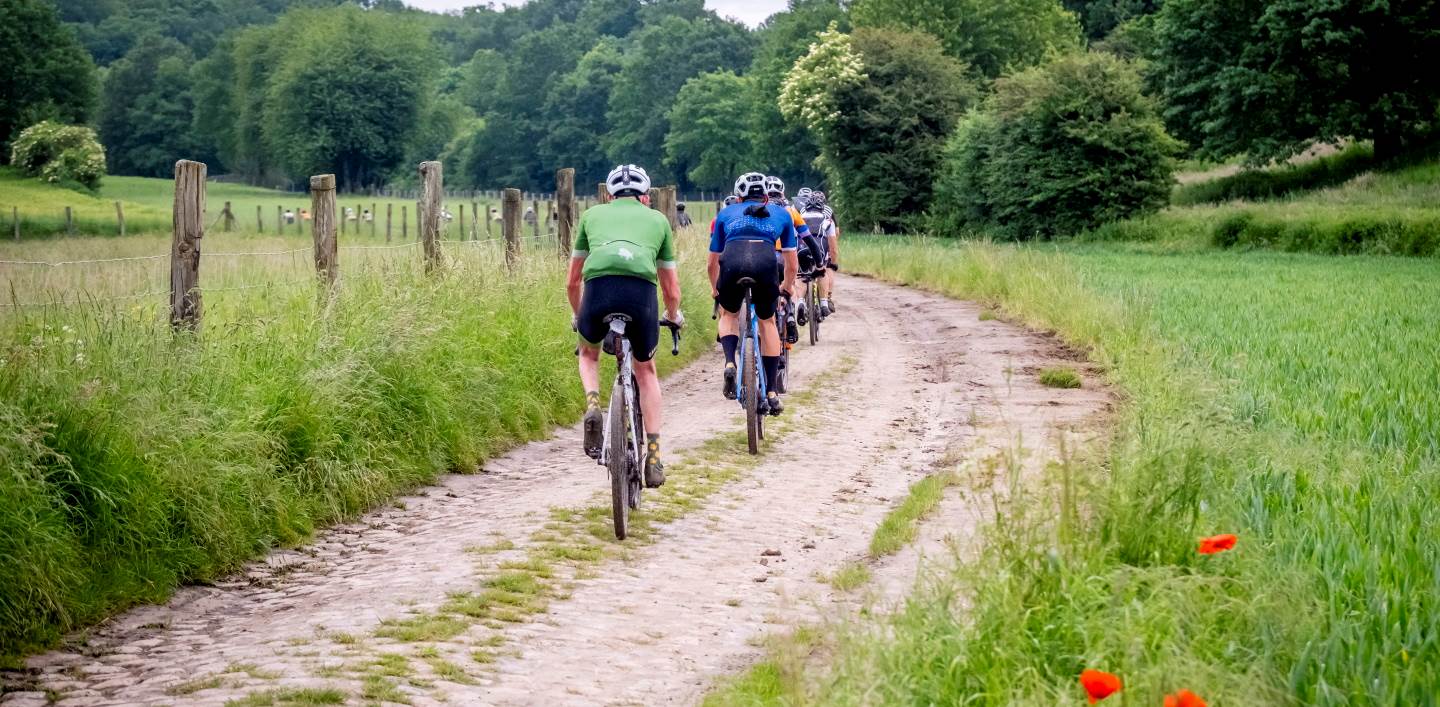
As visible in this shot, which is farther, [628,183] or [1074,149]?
[1074,149]

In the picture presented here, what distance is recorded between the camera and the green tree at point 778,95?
87.4 metres

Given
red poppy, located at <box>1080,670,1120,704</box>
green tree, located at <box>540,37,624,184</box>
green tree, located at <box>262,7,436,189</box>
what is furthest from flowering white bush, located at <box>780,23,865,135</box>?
green tree, located at <box>540,37,624,184</box>

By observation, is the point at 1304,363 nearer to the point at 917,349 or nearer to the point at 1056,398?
the point at 1056,398

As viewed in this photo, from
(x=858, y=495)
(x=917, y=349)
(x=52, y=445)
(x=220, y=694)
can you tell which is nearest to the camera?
(x=220, y=694)

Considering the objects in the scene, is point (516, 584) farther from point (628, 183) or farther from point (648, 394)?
point (628, 183)

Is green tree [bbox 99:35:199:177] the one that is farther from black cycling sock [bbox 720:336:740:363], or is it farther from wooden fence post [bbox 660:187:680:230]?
black cycling sock [bbox 720:336:740:363]

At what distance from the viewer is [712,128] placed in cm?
10962

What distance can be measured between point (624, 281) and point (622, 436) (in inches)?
36.1

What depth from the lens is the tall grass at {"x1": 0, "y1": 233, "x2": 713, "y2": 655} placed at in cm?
659

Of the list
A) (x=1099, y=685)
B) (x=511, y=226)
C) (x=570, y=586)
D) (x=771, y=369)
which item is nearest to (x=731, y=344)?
(x=771, y=369)

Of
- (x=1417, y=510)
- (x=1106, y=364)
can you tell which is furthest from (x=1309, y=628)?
(x=1106, y=364)

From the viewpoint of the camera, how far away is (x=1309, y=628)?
4594mm

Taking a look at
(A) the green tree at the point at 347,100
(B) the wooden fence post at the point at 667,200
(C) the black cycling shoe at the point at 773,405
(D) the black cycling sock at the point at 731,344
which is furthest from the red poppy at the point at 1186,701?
(A) the green tree at the point at 347,100

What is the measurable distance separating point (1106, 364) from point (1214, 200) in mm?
37784
